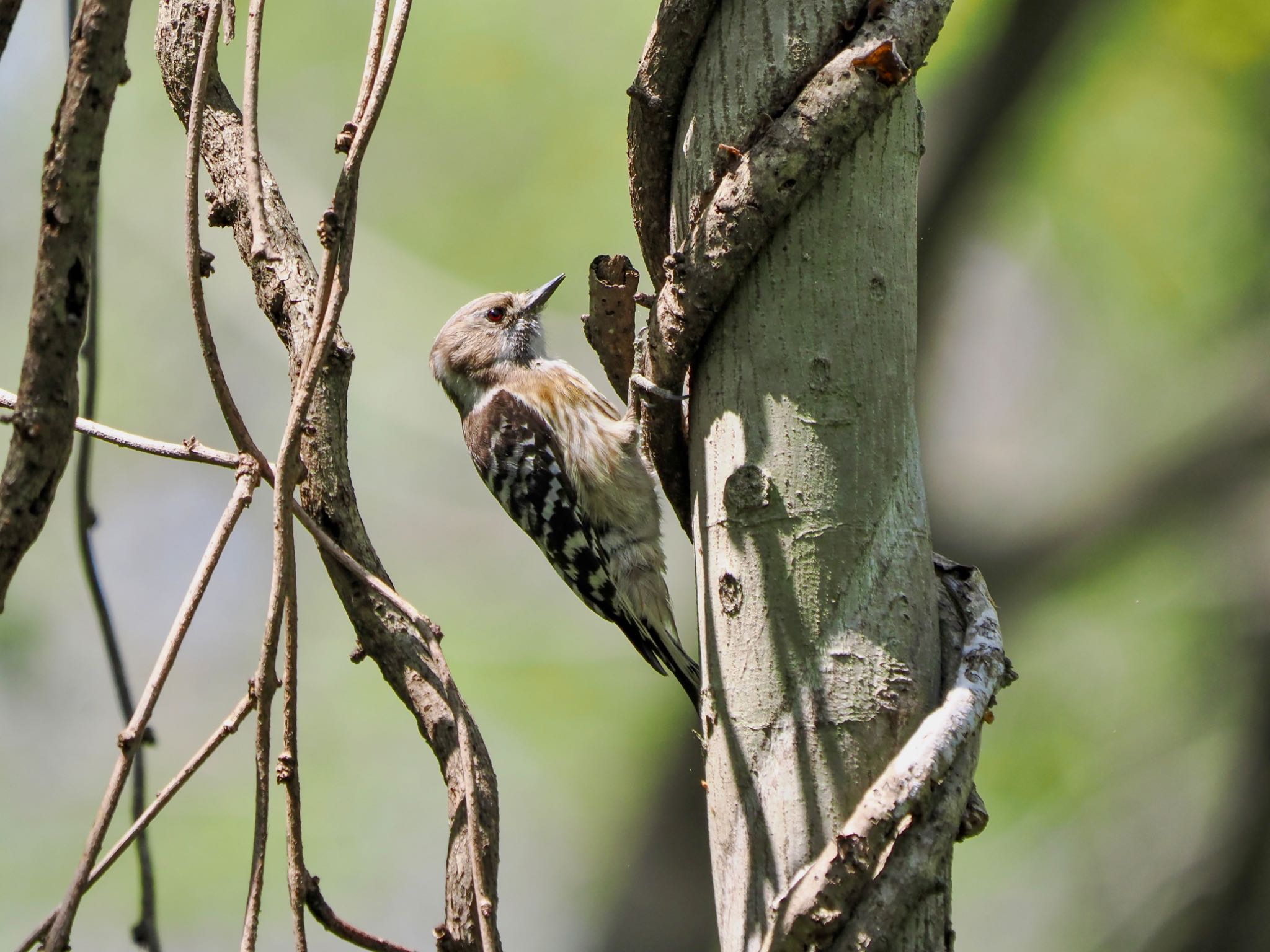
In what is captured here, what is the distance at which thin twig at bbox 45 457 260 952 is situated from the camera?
3.90ft

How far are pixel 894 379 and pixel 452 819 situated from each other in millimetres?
1000

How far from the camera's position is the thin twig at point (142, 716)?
3.90ft

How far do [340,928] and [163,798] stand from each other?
14.7 inches

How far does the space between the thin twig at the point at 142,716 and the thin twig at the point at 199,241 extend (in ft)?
0.35

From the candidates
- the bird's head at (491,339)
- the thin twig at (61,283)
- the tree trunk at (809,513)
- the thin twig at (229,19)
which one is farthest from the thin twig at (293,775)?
the bird's head at (491,339)

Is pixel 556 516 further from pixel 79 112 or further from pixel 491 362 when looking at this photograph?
pixel 79 112

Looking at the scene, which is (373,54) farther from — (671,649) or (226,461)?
(671,649)

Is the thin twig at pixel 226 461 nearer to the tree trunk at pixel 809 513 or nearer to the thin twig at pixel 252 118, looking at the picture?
the thin twig at pixel 252 118

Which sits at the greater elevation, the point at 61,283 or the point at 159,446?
the point at 159,446

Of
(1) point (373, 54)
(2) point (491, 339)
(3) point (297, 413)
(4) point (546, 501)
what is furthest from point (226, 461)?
(2) point (491, 339)

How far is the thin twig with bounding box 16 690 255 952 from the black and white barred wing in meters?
2.40

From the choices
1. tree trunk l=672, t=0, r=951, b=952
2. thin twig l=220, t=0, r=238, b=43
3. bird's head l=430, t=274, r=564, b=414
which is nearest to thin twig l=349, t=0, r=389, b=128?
thin twig l=220, t=0, r=238, b=43

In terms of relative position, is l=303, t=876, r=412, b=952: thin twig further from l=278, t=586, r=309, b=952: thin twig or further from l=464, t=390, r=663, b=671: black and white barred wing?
l=464, t=390, r=663, b=671: black and white barred wing

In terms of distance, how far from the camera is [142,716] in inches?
48.8
